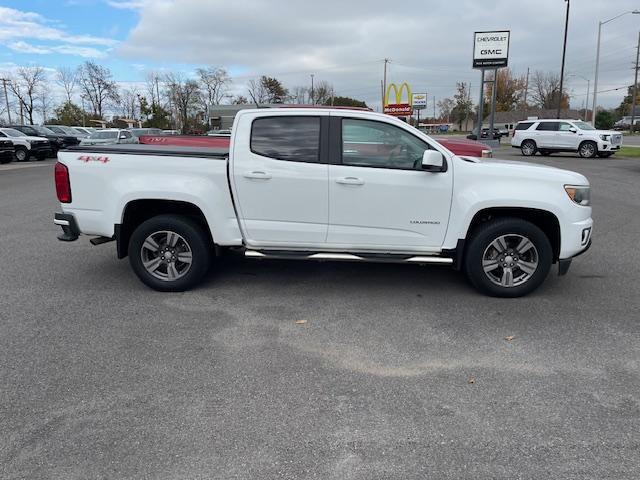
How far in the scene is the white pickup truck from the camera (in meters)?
5.11

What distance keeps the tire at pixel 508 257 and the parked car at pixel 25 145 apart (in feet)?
89.0

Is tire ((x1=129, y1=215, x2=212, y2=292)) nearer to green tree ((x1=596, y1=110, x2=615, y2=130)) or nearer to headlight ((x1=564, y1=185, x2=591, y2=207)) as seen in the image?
headlight ((x1=564, y1=185, x2=591, y2=207))

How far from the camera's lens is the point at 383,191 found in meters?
5.10

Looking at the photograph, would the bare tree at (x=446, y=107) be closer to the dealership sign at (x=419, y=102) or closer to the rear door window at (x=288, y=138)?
the dealership sign at (x=419, y=102)

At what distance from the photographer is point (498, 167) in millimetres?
5160

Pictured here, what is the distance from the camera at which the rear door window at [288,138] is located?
5.20 metres

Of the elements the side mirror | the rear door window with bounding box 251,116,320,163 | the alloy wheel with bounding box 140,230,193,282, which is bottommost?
the alloy wheel with bounding box 140,230,193,282

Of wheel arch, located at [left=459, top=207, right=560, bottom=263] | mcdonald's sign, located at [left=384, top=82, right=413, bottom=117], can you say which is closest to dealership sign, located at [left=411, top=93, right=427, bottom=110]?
mcdonald's sign, located at [left=384, top=82, right=413, bottom=117]

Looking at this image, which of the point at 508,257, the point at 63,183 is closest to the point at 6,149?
the point at 63,183

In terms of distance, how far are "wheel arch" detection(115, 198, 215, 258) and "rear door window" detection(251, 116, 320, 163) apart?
949 mm

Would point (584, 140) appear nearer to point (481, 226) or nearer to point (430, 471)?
point (481, 226)

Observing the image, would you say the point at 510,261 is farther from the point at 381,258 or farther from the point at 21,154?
the point at 21,154

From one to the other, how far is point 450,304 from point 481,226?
0.86 meters

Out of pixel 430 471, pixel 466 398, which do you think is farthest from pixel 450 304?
pixel 430 471
